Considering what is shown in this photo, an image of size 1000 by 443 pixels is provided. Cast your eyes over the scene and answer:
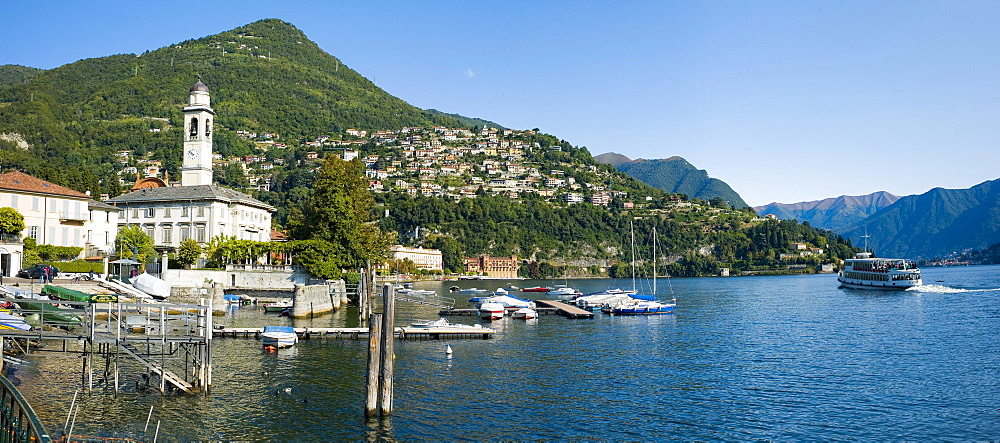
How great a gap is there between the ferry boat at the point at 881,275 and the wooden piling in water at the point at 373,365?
9317 centimetres

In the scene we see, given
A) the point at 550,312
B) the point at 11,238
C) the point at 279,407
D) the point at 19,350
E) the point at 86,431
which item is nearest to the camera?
the point at 86,431

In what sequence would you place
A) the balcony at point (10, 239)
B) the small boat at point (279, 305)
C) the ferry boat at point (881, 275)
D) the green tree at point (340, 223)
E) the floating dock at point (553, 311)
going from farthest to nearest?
the ferry boat at point (881, 275) < the green tree at point (340, 223) < the floating dock at point (553, 311) < the small boat at point (279, 305) < the balcony at point (10, 239)

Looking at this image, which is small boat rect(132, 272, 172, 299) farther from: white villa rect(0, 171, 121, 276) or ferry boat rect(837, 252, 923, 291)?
ferry boat rect(837, 252, 923, 291)

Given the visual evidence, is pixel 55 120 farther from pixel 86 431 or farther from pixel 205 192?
pixel 86 431

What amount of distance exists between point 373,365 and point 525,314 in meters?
37.2

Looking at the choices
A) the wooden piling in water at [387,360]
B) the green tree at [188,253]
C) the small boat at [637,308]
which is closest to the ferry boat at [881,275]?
the small boat at [637,308]

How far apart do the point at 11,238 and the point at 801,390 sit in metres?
55.4

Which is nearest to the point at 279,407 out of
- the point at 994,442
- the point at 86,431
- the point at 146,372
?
the point at 86,431

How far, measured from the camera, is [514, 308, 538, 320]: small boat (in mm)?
57750

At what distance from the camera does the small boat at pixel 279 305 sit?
57.0 metres

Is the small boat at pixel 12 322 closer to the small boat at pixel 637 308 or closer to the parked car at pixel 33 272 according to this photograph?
the parked car at pixel 33 272

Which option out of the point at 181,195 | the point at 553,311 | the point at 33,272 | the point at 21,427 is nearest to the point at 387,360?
the point at 21,427

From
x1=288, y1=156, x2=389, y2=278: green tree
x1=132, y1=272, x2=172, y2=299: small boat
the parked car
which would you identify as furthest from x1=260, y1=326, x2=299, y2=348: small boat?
the parked car

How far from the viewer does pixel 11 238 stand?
2056 inches
